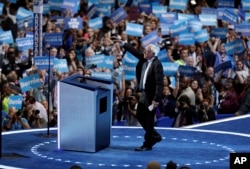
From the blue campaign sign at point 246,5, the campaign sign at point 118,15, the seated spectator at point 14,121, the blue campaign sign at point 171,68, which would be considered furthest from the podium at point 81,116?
the blue campaign sign at point 246,5

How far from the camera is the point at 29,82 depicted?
1920 cm

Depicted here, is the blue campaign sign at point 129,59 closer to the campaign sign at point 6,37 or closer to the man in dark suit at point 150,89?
the campaign sign at point 6,37

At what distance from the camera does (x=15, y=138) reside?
17.1 meters

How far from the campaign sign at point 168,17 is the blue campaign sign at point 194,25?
0.54m

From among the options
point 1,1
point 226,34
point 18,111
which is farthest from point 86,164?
point 1,1

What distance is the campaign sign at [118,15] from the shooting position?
24.3 meters

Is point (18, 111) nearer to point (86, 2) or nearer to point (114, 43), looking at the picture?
point (114, 43)

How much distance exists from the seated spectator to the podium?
105 inches

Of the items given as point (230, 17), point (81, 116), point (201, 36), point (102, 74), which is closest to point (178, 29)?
point (201, 36)

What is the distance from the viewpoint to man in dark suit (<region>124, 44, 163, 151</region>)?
1579cm

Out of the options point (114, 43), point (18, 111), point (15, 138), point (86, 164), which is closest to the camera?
point (86, 164)

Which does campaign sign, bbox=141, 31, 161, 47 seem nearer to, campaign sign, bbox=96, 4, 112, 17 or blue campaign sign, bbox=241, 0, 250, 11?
campaign sign, bbox=96, 4, 112, 17

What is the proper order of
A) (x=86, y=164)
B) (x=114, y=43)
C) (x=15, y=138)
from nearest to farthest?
(x=86, y=164), (x=15, y=138), (x=114, y=43)

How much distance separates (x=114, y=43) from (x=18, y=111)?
4.51 metres
